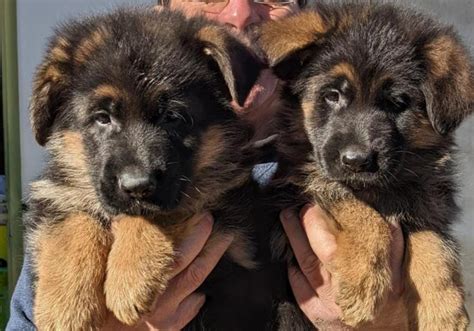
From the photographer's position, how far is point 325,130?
278 cm

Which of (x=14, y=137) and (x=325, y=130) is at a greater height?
(x=325, y=130)

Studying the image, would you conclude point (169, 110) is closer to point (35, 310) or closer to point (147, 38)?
point (147, 38)

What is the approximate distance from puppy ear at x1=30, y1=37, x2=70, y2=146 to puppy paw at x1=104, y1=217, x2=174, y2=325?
0.55 meters

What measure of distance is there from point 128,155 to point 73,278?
450mm

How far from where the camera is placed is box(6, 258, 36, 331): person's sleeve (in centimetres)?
271

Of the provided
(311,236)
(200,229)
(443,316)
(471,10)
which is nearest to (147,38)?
(200,229)

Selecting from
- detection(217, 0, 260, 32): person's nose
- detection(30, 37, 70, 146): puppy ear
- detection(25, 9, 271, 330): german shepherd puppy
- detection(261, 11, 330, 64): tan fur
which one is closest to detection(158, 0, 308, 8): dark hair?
detection(217, 0, 260, 32): person's nose

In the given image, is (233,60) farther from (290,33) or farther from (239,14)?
(239,14)

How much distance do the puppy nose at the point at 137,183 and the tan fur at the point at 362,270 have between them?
2.30 ft

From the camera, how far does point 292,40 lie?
2.80 metres

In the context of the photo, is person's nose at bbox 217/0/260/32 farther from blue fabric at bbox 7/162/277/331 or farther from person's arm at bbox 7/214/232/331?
person's arm at bbox 7/214/232/331

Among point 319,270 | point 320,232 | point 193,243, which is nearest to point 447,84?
point 320,232

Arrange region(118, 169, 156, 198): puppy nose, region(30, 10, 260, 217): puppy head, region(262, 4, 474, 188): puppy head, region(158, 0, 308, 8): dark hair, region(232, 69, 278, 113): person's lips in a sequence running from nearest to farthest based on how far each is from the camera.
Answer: region(118, 169, 156, 198): puppy nose → region(30, 10, 260, 217): puppy head → region(262, 4, 474, 188): puppy head → region(232, 69, 278, 113): person's lips → region(158, 0, 308, 8): dark hair

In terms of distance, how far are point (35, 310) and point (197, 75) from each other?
1009 millimetres
